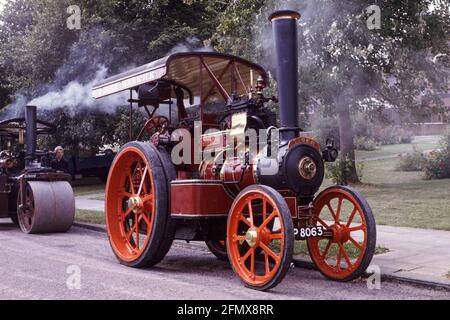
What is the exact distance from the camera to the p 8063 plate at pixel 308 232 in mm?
5477

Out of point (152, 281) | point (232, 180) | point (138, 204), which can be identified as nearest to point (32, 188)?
point (138, 204)

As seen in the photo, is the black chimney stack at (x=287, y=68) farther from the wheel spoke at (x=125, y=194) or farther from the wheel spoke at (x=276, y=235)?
the wheel spoke at (x=125, y=194)

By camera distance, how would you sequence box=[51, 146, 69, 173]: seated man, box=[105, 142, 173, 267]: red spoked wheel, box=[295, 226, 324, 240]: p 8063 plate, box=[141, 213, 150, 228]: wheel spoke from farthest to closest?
box=[51, 146, 69, 173]: seated man
box=[141, 213, 150, 228]: wheel spoke
box=[105, 142, 173, 267]: red spoked wheel
box=[295, 226, 324, 240]: p 8063 plate

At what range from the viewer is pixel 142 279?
233 inches

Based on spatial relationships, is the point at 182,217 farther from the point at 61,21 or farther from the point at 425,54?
the point at 61,21

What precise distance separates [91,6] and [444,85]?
36.9 ft

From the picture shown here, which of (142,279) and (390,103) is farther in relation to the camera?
(390,103)

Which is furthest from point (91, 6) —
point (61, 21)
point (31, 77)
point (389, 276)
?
point (389, 276)

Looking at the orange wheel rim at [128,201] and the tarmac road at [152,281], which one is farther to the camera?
the orange wheel rim at [128,201]

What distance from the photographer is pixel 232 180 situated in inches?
238

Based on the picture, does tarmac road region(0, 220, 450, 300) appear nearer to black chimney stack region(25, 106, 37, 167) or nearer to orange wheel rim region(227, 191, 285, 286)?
orange wheel rim region(227, 191, 285, 286)

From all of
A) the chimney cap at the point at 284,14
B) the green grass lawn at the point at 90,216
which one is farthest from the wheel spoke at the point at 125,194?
the green grass lawn at the point at 90,216

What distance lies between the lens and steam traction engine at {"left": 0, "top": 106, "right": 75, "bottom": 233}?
9.96 m

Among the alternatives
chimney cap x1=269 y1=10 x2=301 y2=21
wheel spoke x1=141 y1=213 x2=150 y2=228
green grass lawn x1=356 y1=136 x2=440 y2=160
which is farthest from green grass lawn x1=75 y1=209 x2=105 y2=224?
green grass lawn x1=356 y1=136 x2=440 y2=160
